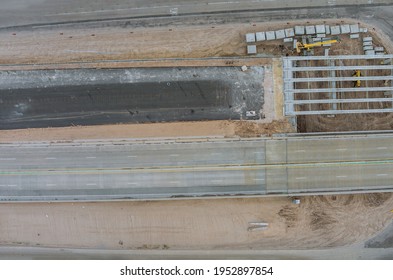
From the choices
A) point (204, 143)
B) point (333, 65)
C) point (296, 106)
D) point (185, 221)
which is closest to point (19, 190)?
point (185, 221)

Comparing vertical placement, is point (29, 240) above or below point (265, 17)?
below

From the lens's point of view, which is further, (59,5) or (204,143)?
(59,5)

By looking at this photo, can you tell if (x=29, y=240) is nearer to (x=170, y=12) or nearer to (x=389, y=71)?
(x=170, y=12)

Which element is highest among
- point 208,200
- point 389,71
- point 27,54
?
point 27,54

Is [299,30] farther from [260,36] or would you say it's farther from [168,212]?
[168,212]

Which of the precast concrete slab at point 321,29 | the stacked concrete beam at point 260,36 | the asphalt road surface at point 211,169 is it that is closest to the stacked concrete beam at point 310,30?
the precast concrete slab at point 321,29

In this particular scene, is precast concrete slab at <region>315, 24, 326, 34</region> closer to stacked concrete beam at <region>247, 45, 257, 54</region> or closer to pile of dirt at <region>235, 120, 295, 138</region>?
stacked concrete beam at <region>247, 45, 257, 54</region>

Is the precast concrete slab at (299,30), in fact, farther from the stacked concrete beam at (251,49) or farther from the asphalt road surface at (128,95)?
the asphalt road surface at (128,95)
